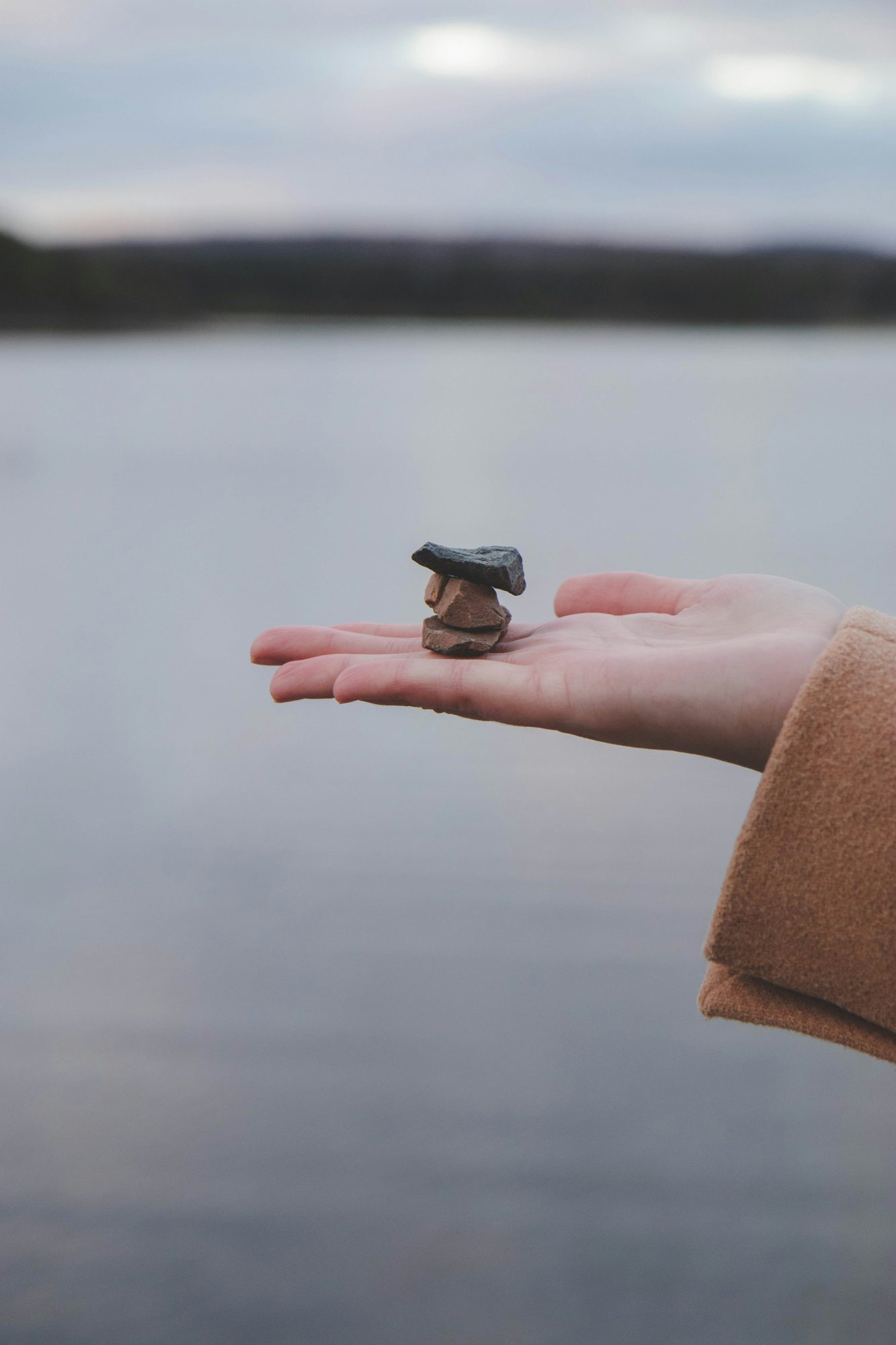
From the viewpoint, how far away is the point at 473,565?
3049 mm

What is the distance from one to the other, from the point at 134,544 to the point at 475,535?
5.03 metres

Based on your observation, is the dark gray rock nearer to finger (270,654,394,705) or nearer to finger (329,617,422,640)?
finger (329,617,422,640)

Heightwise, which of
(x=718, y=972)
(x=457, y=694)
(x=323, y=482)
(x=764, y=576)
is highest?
(x=323, y=482)

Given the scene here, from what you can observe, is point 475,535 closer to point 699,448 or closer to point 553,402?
point 699,448

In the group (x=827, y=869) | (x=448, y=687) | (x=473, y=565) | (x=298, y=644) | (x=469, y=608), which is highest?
(x=473, y=565)

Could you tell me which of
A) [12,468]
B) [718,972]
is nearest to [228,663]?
[718,972]

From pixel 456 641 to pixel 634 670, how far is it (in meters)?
0.73

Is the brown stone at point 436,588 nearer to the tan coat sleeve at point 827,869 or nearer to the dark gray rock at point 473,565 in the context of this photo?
the dark gray rock at point 473,565

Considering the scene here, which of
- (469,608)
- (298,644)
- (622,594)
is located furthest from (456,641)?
(622,594)

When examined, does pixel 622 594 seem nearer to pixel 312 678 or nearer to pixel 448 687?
pixel 448 687

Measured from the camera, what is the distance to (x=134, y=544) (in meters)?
15.5

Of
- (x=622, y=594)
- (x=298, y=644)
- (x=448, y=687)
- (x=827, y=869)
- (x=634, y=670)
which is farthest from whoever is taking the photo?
(x=622, y=594)

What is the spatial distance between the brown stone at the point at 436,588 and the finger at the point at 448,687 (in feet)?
2.39

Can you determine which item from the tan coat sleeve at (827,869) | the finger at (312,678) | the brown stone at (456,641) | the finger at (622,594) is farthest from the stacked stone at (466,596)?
the tan coat sleeve at (827,869)
